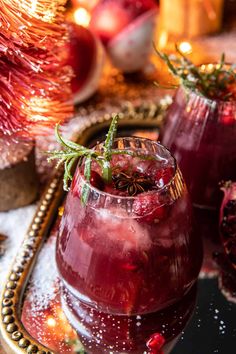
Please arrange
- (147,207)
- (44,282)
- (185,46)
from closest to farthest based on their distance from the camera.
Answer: (147,207) → (44,282) → (185,46)

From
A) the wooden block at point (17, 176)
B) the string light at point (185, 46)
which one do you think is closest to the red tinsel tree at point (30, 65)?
the wooden block at point (17, 176)

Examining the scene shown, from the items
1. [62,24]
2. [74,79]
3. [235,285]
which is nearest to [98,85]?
[74,79]

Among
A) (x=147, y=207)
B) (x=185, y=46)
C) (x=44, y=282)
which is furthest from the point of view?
(x=185, y=46)

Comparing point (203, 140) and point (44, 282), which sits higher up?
point (203, 140)

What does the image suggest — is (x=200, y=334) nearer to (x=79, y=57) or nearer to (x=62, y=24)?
(x=62, y=24)

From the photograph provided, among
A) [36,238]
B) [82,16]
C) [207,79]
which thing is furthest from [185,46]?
[36,238]

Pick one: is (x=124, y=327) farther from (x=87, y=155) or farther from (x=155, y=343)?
(x=87, y=155)

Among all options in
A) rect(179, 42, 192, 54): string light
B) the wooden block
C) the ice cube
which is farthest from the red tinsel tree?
rect(179, 42, 192, 54): string light
